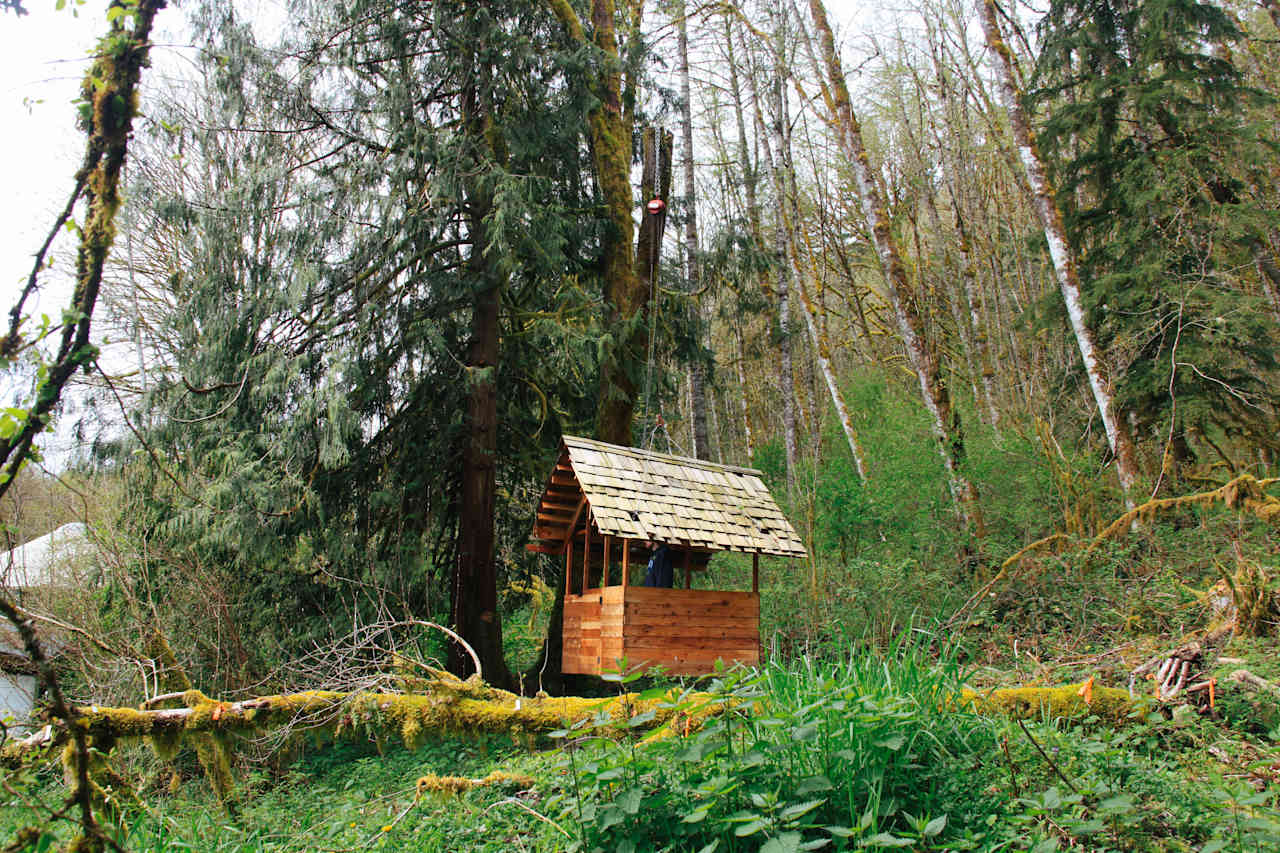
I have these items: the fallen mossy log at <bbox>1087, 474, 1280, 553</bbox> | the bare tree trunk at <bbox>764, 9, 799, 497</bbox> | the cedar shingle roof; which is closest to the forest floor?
the cedar shingle roof

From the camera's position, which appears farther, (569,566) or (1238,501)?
(569,566)

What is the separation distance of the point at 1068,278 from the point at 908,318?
1.73m

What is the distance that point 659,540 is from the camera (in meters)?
6.45

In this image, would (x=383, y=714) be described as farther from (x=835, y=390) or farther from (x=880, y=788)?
(x=835, y=390)

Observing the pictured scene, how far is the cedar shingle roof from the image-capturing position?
6539mm

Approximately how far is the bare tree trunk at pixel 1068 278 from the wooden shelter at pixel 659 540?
3.96 metres

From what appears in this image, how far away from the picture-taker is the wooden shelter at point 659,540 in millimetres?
6445

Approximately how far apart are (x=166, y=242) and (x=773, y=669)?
12.0 m

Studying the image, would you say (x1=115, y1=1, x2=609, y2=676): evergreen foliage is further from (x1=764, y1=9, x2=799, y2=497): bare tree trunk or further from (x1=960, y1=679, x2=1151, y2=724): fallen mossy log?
(x1=960, y1=679, x2=1151, y2=724): fallen mossy log

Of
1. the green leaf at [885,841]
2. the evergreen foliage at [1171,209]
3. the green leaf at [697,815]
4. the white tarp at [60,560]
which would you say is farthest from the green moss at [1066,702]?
the white tarp at [60,560]

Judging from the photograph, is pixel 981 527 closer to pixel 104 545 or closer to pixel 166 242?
pixel 104 545

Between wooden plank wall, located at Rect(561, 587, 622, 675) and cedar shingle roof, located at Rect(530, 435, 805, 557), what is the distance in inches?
25.9

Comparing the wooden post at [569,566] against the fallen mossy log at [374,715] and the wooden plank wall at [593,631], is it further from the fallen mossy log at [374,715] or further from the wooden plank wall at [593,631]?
the fallen mossy log at [374,715]

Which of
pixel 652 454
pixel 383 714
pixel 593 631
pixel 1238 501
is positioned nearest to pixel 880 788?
pixel 383 714
